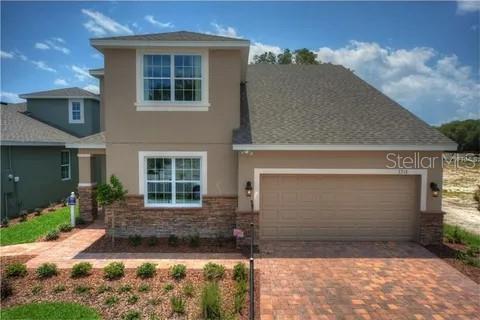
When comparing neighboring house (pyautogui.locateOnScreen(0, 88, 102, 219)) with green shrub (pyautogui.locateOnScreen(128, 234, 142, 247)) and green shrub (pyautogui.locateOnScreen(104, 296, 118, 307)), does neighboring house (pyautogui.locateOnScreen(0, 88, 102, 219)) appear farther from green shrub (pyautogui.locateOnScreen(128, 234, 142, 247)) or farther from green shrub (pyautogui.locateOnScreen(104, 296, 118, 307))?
green shrub (pyautogui.locateOnScreen(104, 296, 118, 307))

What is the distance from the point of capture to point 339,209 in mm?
9688

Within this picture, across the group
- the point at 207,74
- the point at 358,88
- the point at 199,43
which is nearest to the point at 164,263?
the point at 207,74

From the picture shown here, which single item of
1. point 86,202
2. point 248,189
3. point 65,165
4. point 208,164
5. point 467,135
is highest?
point 467,135

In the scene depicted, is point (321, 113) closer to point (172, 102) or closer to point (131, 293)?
point (172, 102)

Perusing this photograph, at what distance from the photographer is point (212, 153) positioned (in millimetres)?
9812

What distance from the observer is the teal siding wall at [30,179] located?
13.6m

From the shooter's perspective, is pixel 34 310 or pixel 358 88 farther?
pixel 358 88

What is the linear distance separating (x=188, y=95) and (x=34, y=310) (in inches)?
267

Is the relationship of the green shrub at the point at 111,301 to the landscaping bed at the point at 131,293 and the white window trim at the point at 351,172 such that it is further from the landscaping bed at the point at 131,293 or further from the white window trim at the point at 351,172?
the white window trim at the point at 351,172

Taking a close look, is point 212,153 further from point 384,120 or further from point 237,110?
point 384,120

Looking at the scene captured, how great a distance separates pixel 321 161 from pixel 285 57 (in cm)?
1781

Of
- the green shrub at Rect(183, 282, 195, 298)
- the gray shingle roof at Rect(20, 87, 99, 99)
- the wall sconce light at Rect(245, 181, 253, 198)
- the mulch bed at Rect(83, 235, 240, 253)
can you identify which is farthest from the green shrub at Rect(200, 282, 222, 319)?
the gray shingle roof at Rect(20, 87, 99, 99)

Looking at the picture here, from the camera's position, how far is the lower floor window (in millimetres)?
9930

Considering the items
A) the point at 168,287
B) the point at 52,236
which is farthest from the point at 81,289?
the point at 52,236
